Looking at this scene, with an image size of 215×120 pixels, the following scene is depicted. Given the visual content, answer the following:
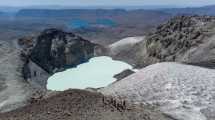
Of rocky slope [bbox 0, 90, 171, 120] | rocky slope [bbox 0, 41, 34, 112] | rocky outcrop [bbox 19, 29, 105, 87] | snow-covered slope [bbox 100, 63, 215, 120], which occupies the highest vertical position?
rocky slope [bbox 0, 90, 171, 120]

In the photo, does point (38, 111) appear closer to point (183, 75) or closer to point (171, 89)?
point (171, 89)

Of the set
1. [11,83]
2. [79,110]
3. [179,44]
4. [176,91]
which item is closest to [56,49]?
[179,44]

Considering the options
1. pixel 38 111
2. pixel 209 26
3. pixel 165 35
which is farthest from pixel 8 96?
pixel 165 35

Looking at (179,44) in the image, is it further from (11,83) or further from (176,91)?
(176,91)

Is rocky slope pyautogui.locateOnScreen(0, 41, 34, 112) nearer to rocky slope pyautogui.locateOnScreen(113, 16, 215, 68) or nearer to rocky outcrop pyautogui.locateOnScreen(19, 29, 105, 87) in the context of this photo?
rocky slope pyautogui.locateOnScreen(113, 16, 215, 68)

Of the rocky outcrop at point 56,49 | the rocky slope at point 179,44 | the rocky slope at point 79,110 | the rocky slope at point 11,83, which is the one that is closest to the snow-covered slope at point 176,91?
the rocky slope at point 79,110

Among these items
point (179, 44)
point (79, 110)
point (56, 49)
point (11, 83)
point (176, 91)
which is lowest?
point (56, 49)

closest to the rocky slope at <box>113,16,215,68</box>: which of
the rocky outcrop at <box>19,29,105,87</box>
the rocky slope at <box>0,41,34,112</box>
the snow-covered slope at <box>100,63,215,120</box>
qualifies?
the rocky outcrop at <box>19,29,105,87</box>
